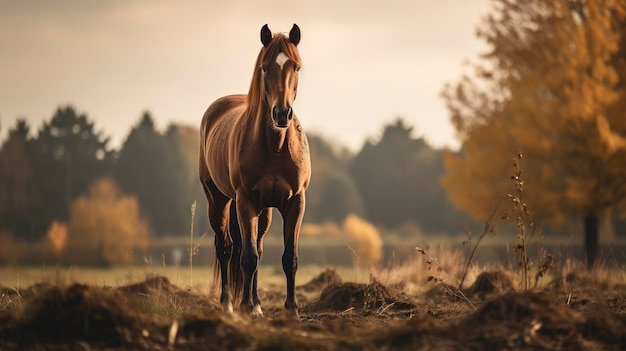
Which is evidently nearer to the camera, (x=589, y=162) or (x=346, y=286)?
(x=346, y=286)

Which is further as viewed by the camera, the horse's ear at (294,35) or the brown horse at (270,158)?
the horse's ear at (294,35)

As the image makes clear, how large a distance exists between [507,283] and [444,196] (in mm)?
33305

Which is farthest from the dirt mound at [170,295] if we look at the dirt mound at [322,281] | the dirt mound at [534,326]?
the dirt mound at [534,326]

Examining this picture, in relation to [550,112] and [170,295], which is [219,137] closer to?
[170,295]

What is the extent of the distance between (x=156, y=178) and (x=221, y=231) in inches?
1270

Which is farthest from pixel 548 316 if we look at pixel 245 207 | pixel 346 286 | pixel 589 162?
pixel 589 162

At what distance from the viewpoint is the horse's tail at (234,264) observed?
7.48 m

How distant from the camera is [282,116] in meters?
5.62

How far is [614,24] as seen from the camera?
15.2m

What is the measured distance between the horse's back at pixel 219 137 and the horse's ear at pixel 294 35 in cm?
134

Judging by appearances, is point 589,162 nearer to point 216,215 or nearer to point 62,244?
point 216,215

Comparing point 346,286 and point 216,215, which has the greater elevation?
point 216,215

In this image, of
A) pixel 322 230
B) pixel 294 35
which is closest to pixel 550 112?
pixel 294 35

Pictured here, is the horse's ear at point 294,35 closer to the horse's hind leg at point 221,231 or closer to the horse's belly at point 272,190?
the horse's belly at point 272,190
